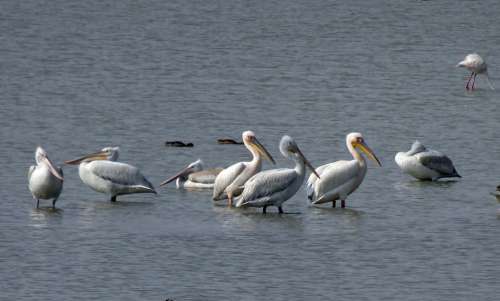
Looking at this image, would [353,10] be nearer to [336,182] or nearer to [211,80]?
[211,80]

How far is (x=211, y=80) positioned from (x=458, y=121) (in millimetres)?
5320

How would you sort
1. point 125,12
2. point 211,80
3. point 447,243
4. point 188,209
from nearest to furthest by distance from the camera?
1. point 447,243
2. point 188,209
3. point 211,80
4. point 125,12

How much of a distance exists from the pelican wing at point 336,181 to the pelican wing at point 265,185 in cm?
38

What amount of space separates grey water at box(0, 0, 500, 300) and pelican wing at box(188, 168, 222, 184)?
0.79ft

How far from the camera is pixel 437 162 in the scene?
1783 cm

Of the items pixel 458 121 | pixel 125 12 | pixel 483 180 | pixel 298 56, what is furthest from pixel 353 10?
pixel 483 180

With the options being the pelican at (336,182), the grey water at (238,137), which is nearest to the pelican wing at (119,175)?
the grey water at (238,137)

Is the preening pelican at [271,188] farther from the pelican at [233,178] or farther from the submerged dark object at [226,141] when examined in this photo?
the submerged dark object at [226,141]

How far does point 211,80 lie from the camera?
26.8 metres

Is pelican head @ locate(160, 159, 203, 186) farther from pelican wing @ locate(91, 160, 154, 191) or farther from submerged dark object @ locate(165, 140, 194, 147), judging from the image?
submerged dark object @ locate(165, 140, 194, 147)

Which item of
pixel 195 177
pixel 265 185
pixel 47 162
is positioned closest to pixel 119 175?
pixel 47 162

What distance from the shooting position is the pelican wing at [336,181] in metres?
16.0

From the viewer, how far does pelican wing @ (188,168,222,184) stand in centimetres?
1694

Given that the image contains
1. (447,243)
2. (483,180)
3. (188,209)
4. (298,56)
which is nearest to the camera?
(447,243)
